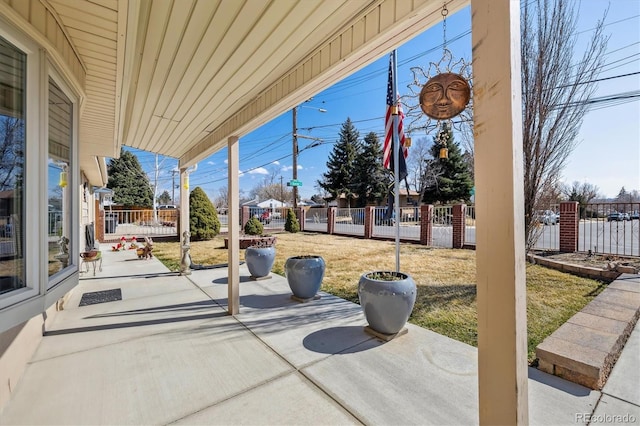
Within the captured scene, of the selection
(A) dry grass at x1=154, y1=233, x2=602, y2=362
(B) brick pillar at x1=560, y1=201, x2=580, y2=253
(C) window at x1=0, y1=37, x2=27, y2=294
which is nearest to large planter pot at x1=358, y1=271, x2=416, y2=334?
(A) dry grass at x1=154, y1=233, x2=602, y2=362

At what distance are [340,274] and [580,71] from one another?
5.76m

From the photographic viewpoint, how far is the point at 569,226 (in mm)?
7492

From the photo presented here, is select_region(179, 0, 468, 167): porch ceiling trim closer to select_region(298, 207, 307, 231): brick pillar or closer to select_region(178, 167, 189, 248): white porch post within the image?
select_region(178, 167, 189, 248): white porch post

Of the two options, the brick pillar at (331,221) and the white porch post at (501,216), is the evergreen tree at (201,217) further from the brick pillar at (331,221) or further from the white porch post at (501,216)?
the white porch post at (501,216)

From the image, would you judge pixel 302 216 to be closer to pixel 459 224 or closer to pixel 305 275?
pixel 459 224

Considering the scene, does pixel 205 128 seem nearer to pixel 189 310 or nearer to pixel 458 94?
pixel 189 310

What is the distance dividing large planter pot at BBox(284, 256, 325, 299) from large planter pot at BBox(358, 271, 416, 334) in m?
1.30

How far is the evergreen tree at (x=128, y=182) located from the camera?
103ft

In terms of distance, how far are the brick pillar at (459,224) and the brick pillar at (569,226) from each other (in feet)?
8.23

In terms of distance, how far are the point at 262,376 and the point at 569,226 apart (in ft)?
27.9

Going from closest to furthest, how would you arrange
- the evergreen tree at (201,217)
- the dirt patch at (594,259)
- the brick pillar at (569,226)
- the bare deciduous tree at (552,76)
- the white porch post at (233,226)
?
1. the white porch post at (233,226)
2. the bare deciduous tree at (552,76)
3. the dirt patch at (594,259)
4. the brick pillar at (569,226)
5. the evergreen tree at (201,217)

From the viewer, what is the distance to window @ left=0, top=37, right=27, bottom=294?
1.67m

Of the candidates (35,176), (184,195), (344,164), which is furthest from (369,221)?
(344,164)

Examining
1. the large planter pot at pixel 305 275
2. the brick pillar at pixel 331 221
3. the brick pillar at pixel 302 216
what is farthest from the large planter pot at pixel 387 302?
the brick pillar at pixel 302 216
